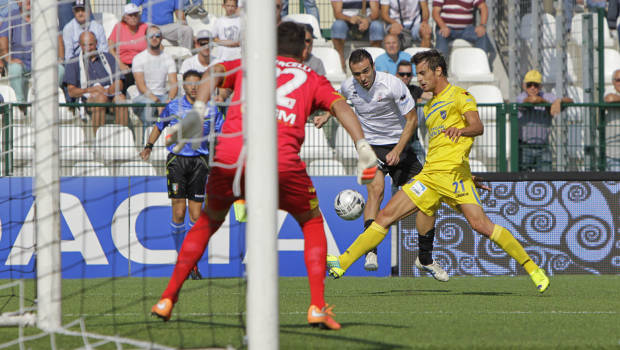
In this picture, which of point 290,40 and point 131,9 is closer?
point 290,40

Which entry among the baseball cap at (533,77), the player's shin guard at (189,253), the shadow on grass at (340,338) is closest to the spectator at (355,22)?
the baseball cap at (533,77)

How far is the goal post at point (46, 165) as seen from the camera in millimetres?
5113

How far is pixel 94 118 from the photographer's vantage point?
10773mm

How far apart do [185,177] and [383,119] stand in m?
2.60

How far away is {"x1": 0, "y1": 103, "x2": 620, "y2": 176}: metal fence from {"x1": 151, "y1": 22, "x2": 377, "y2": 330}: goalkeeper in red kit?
5.88 metres

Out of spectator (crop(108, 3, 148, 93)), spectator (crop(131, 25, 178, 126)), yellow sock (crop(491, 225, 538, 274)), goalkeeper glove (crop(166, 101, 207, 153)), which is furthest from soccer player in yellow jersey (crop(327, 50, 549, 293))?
spectator (crop(108, 3, 148, 93))

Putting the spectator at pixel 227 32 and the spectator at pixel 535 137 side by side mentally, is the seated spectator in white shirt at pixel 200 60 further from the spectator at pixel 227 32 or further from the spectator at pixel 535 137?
the spectator at pixel 535 137

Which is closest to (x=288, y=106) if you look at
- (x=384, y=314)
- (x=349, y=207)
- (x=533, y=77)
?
(x=384, y=314)

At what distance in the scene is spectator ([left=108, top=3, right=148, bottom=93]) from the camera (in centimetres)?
1180

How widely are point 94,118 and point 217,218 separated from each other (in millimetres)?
5976

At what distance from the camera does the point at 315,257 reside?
5.27 metres

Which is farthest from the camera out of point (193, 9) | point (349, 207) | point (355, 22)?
point (193, 9)

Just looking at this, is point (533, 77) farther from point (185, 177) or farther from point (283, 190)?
point (283, 190)

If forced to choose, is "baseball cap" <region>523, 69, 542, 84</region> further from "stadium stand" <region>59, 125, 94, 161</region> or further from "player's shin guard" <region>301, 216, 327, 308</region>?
"player's shin guard" <region>301, 216, 327, 308</region>
